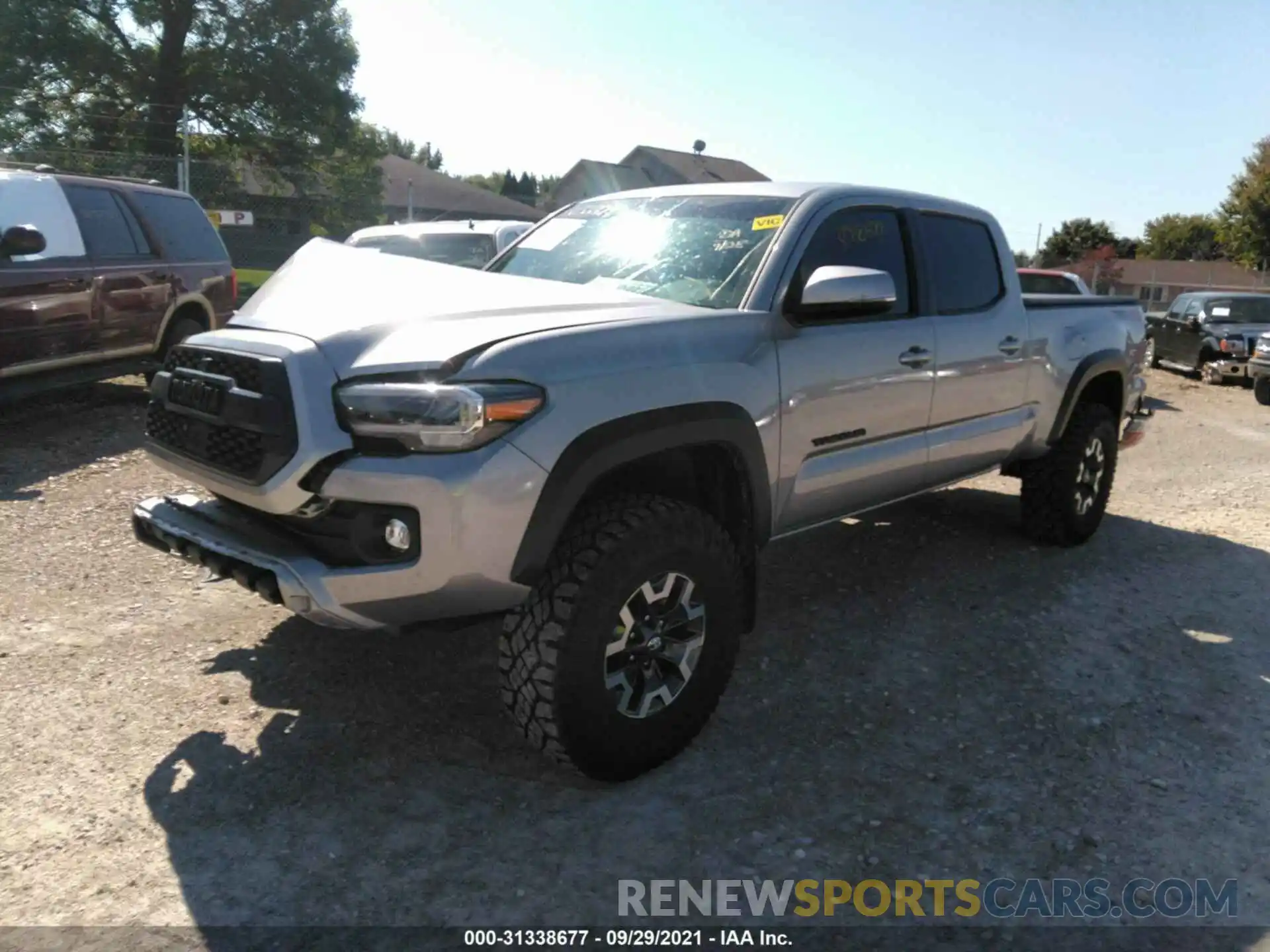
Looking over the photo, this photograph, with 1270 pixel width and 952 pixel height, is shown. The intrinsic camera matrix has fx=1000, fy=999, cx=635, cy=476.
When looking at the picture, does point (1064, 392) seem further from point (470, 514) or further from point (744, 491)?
point (470, 514)

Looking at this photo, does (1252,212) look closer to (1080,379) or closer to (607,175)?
(607,175)

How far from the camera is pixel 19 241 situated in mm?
6676

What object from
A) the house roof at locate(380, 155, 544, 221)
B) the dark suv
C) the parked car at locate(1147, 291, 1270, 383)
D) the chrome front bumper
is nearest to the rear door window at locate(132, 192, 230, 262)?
the dark suv

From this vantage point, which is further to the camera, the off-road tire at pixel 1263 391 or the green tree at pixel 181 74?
the green tree at pixel 181 74

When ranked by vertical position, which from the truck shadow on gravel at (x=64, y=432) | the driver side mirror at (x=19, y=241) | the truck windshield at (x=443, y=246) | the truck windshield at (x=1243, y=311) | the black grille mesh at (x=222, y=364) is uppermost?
the truck windshield at (x=443, y=246)

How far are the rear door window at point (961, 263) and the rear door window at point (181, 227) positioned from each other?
256 inches

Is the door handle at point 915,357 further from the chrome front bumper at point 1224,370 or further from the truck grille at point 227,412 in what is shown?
the chrome front bumper at point 1224,370

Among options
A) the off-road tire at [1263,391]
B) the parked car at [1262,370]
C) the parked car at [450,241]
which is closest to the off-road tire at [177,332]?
the parked car at [450,241]

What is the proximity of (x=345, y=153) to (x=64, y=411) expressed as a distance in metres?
24.5

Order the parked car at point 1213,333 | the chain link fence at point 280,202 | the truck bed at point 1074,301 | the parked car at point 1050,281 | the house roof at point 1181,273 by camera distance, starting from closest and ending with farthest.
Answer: the truck bed at point 1074,301 → the parked car at point 1050,281 → the parked car at point 1213,333 → the chain link fence at point 280,202 → the house roof at point 1181,273

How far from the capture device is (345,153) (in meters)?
30.6

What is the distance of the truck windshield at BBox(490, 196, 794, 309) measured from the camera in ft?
12.3

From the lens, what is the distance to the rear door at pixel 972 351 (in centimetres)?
452

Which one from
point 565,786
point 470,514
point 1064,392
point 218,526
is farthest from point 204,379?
point 1064,392
